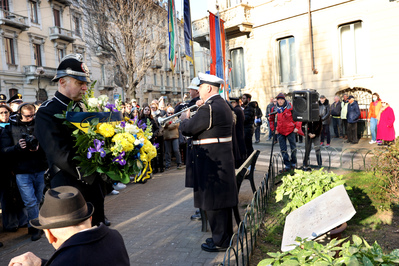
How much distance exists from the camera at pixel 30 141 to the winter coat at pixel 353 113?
12.8m

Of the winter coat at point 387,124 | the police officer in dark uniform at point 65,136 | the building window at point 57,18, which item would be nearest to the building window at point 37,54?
the building window at point 57,18

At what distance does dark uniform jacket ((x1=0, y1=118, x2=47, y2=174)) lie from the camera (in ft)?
18.1

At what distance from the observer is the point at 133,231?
18.4ft

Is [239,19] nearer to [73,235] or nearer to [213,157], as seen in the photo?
[213,157]

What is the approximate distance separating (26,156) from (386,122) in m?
12.1

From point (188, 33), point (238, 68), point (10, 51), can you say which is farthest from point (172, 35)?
point (10, 51)

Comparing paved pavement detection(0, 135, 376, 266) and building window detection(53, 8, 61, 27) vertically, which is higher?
building window detection(53, 8, 61, 27)

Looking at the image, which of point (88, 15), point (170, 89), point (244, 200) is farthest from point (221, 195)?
point (170, 89)

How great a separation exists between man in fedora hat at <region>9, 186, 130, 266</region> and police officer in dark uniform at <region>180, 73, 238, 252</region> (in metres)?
2.48

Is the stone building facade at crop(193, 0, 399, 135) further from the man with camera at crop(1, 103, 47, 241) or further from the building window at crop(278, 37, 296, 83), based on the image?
the man with camera at crop(1, 103, 47, 241)

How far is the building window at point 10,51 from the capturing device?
2830cm

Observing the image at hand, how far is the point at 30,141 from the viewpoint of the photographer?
17.6ft

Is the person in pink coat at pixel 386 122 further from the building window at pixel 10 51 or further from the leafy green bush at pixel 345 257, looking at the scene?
the building window at pixel 10 51

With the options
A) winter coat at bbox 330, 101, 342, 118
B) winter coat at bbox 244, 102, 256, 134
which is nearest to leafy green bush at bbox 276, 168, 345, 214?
winter coat at bbox 244, 102, 256, 134
